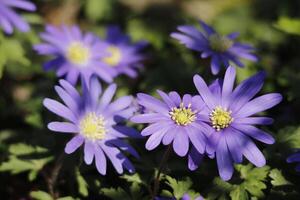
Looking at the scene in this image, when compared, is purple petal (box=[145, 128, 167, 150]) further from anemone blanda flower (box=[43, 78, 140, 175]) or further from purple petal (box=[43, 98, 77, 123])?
purple petal (box=[43, 98, 77, 123])

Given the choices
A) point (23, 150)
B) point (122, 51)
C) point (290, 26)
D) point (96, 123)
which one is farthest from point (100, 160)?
point (290, 26)

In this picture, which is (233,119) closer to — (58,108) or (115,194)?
(115,194)

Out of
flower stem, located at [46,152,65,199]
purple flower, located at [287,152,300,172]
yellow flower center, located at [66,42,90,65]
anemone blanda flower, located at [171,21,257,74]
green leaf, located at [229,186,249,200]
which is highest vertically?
anemone blanda flower, located at [171,21,257,74]

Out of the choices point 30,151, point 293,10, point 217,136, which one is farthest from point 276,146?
point 293,10

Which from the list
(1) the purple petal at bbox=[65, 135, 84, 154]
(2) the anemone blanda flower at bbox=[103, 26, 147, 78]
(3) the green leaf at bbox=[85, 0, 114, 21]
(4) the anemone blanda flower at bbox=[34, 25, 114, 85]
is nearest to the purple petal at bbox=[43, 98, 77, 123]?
(1) the purple petal at bbox=[65, 135, 84, 154]

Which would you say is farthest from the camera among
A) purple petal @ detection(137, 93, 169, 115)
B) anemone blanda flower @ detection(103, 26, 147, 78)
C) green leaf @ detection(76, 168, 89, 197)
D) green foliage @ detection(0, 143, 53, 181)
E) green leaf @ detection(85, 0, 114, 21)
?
green leaf @ detection(85, 0, 114, 21)
